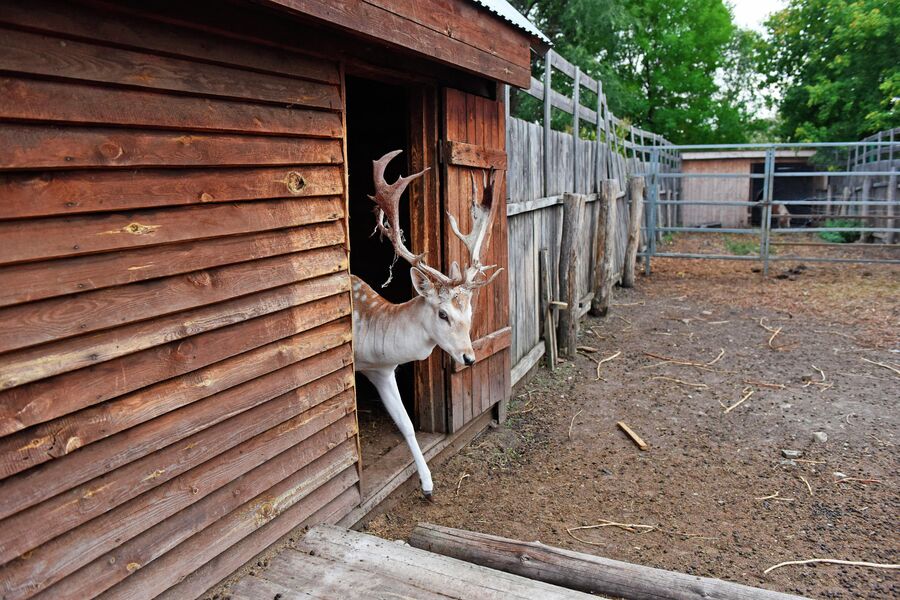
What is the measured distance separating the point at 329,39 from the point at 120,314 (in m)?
1.91

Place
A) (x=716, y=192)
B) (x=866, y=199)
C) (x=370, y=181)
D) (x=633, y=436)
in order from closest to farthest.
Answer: (x=633, y=436), (x=370, y=181), (x=866, y=199), (x=716, y=192)

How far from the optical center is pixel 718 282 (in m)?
12.1

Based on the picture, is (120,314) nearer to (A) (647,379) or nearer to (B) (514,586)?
(B) (514,586)

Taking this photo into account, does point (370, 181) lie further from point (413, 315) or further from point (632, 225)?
point (632, 225)

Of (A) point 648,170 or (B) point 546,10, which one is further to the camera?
(B) point 546,10

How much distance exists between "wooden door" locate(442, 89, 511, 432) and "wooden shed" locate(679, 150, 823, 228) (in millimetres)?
18077

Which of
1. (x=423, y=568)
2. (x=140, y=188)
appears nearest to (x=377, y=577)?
(x=423, y=568)

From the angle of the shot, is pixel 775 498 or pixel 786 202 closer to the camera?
pixel 775 498

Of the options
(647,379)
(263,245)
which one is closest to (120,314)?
(263,245)

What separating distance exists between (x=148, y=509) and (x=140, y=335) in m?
0.67

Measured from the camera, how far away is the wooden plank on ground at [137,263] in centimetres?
210

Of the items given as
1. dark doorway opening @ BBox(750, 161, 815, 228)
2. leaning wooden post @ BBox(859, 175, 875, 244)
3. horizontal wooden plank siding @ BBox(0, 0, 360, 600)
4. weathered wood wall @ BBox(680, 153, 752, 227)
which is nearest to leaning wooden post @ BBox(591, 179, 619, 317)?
horizontal wooden plank siding @ BBox(0, 0, 360, 600)

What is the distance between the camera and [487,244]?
5.23 m

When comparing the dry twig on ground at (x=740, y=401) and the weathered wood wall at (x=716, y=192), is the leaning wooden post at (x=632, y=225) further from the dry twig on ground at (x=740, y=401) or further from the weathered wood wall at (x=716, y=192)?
the weathered wood wall at (x=716, y=192)
